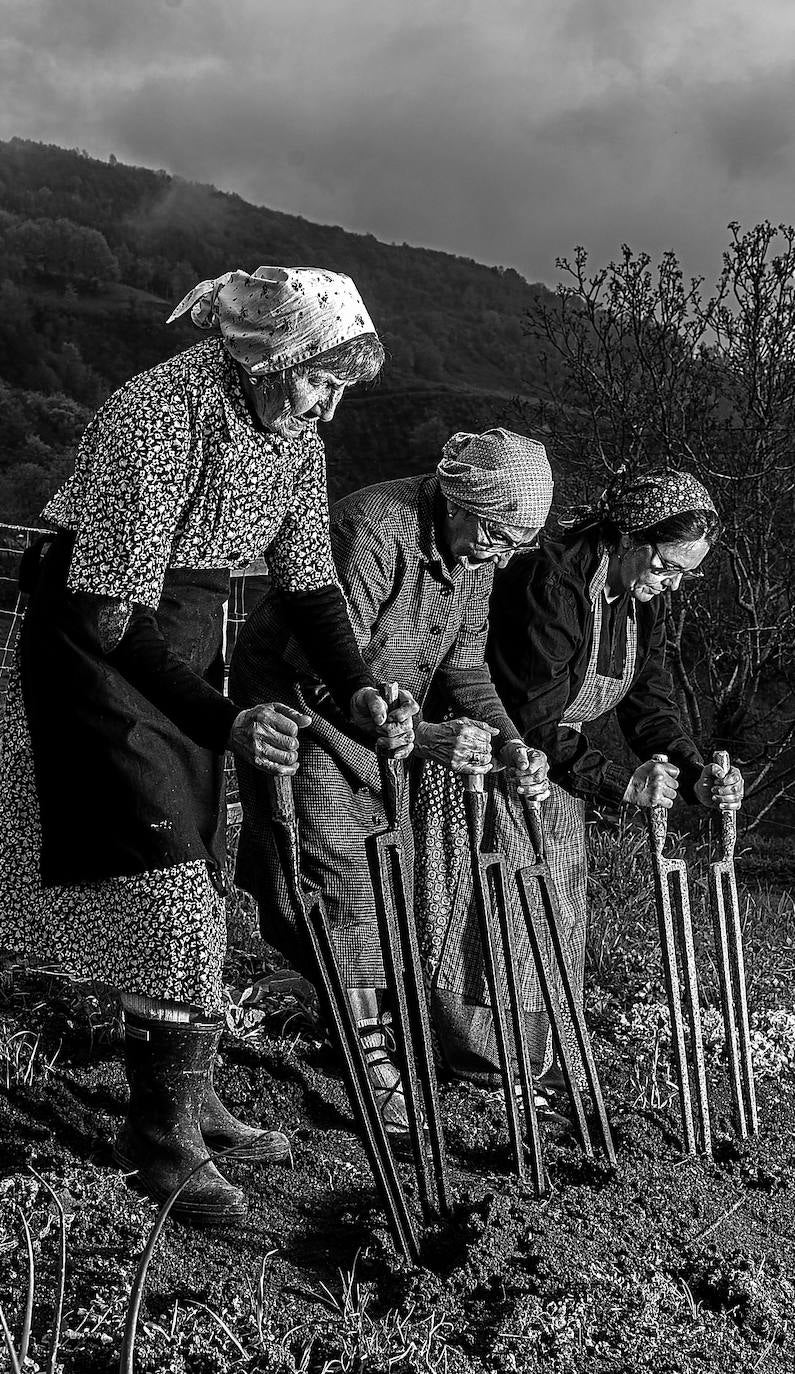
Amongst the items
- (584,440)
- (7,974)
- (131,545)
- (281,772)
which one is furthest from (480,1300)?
(584,440)

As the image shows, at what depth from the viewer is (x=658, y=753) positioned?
145 inches

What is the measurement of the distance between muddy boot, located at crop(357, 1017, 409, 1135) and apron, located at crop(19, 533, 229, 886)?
93 centimetres

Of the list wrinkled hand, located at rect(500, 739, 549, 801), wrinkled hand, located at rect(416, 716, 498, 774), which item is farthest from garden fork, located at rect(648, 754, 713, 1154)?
wrinkled hand, located at rect(416, 716, 498, 774)

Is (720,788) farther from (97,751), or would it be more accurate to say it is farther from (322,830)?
(97,751)

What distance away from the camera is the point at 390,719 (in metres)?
2.61

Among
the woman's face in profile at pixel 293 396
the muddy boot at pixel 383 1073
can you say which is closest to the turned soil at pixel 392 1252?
the muddy boot at pixel 383 1073

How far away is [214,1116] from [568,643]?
Answer: 1497 mm

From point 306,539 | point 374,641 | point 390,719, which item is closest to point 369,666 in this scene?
point 374,641

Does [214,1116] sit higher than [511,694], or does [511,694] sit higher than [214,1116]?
[511,694]

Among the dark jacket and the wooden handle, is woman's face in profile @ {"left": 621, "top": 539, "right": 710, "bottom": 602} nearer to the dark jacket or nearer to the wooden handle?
the dark jacket

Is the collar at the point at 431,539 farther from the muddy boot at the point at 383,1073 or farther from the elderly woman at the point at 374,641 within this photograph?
the muddy boot at the point at 383,1073

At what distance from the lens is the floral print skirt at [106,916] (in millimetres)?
2529

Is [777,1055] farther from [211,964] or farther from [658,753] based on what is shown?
[211,964]

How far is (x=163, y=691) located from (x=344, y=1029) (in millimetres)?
765
